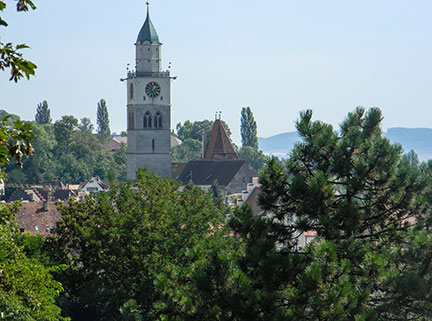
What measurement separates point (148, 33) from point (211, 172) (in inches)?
867

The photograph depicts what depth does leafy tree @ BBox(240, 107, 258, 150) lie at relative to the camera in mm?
175750

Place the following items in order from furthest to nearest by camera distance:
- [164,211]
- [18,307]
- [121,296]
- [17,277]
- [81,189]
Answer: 1. [81,189]
2. [164,211]
3. [121,296]
4. [17,277]
5. [18,307]

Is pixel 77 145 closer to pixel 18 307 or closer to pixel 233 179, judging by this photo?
pixel 233 179

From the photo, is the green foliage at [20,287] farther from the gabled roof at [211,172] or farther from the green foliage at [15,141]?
the gabled roof at [211,172]

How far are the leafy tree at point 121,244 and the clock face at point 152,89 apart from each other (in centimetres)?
6485

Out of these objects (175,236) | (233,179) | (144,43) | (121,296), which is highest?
(144,43)

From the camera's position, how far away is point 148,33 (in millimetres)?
99062

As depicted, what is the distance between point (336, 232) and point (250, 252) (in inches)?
59.4

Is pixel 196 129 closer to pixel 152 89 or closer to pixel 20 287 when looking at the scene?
pixel 152 89

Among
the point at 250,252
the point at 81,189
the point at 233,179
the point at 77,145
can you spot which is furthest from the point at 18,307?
the point at 77,145

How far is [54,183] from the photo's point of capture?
142 m

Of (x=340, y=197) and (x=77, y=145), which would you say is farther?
(x=77, y=145)

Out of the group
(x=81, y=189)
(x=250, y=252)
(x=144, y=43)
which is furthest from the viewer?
(x=81, y=189)

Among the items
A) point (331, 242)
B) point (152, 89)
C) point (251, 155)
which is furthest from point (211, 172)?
point (331, 242)
